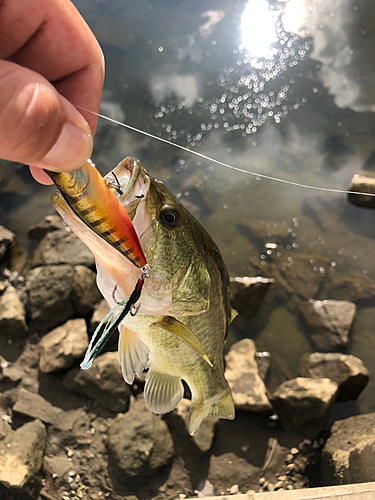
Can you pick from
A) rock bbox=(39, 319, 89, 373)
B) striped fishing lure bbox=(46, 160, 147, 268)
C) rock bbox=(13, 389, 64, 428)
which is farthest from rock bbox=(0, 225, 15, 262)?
striped fishing lure bbox=(46, 160, 147, 268)

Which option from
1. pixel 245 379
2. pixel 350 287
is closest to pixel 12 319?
pixel 245 379

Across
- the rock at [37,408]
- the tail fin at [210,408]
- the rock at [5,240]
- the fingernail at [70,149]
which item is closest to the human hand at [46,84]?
the fingernail at [70,149]

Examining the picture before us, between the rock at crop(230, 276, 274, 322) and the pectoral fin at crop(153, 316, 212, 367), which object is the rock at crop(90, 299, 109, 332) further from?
the pectoral fin at crop(153, 316, 212, 367)

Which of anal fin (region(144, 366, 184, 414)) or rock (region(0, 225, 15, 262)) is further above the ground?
anal fin (region(144, 366, 184, 414))

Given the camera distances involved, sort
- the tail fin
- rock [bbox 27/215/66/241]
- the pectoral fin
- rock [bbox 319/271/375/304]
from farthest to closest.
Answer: rock [bbox 27/215/66/241]
rock [bbox 319/271/375/304]
the tail fin
the pectoral fin

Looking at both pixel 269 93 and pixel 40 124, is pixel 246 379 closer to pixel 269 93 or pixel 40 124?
pixel 40 124
